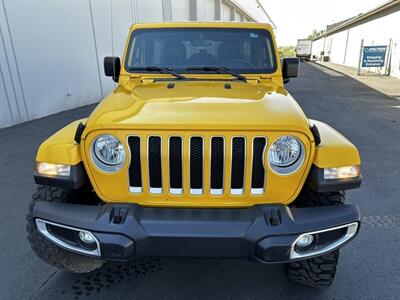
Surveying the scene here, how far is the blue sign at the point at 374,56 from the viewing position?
60.0 ft

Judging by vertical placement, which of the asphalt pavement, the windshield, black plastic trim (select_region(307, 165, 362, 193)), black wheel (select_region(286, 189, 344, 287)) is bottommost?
the asphalt pavement

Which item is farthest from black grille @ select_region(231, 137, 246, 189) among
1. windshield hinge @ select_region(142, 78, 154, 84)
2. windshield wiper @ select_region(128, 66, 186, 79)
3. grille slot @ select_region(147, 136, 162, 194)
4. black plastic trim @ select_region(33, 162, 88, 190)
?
windshield hinge @ select_region(142, 78, 154, 84)

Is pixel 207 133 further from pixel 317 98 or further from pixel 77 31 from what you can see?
pixel 317 98

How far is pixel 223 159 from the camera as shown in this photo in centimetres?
191

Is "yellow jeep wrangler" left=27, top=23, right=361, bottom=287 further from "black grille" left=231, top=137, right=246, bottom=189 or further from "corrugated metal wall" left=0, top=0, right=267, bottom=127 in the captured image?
"corrugated metal wall" left=0, top=0, right=267, bottom=127

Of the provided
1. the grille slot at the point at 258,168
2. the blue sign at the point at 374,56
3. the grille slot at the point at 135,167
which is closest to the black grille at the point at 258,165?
the grille slot at the point at 258,168

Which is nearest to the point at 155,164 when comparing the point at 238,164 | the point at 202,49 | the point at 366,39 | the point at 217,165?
the point at 217,165

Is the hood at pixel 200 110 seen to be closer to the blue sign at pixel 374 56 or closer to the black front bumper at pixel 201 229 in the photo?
the black front bumper at pixel 201 229

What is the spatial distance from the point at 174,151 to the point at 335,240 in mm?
1123

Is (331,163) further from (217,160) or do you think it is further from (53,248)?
(53,248)

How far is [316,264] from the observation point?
7.39ft

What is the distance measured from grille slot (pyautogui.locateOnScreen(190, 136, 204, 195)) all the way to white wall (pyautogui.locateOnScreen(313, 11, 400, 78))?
19.0m

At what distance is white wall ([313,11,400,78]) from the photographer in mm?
18094

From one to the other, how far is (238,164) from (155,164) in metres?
0.49
